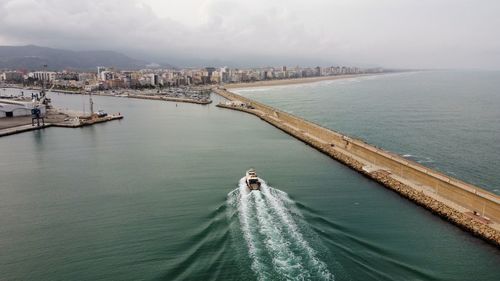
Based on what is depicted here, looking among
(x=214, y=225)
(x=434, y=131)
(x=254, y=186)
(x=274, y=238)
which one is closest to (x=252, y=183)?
(x=254, y=186)

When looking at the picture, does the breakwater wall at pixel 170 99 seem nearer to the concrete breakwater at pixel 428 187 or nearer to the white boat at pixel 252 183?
the concrete breakwater at pixel 428 187

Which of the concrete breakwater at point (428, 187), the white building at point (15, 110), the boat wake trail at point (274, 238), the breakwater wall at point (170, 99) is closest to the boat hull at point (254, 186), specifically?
the boat wake trail at point (274, 238)

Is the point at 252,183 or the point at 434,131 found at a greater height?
the point at 434,131

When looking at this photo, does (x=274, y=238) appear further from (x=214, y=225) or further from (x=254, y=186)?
(x=254, y=186)

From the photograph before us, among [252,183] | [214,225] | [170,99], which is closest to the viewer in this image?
[214,225]

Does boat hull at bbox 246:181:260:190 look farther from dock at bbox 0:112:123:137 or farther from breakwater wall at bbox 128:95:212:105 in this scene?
breakwater wall at bbox 128:95:212:105

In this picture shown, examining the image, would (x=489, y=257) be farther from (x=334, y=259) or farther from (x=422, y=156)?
(x=422, y=156)

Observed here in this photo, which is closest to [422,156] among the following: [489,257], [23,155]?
[489,257]

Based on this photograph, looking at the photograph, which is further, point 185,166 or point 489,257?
point 185,166
